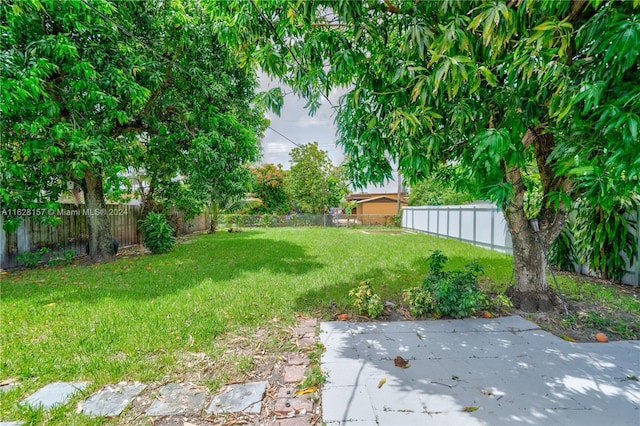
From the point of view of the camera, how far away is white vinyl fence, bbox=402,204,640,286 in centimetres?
505

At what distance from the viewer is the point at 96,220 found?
7363 millimetres

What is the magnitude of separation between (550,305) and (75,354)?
547cm

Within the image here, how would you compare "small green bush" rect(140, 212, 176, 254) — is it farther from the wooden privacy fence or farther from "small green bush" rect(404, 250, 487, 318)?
"small green bush" rect(404, 250, 487, 318)

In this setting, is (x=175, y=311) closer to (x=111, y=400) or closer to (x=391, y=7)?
(x=111, y=400)

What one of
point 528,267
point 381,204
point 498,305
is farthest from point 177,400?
point 381,204

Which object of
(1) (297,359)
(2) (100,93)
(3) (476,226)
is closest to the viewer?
(1) (297,359)

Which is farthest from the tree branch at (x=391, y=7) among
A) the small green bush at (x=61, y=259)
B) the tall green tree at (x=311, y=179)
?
the tall green tree at (x=311, y=179)

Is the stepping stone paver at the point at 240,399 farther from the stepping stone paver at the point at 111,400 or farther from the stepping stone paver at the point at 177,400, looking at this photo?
the stepping stone paver at the point at 111,400

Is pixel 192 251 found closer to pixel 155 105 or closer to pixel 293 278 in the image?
pixel 155 105

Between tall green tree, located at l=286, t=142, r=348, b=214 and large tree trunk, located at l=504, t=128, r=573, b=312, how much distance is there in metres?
16.9

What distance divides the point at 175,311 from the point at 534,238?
4871mm

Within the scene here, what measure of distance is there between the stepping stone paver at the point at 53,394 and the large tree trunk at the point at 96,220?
20.3 feet

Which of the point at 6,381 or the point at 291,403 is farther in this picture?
the point at 6,381

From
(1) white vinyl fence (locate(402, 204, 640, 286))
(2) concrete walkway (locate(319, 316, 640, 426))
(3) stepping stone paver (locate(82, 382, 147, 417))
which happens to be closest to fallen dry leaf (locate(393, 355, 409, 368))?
(2) concrete walkway (locate(319, 316, 640, 426))
